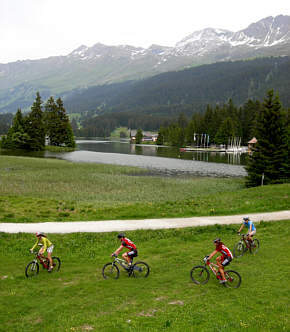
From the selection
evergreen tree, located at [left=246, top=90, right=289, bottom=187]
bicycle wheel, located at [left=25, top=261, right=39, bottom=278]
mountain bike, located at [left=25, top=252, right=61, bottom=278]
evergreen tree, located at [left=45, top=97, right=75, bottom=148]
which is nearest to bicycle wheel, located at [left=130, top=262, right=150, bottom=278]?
mountain bike, located at [left=25, top=252, right=61, bottom=278]

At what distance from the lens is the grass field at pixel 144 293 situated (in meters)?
10.1

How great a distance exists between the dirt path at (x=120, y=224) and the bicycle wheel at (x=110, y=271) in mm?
6551

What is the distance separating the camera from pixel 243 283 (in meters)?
13.2

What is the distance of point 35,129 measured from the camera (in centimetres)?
10869

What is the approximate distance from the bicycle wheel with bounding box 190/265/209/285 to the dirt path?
7.88 metres

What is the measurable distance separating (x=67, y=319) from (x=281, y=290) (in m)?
8.75

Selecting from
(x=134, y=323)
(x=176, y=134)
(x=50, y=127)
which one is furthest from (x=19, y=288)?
(x=176, y=134)

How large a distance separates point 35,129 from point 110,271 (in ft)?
341

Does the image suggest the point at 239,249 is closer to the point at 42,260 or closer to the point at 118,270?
the point at 118,270

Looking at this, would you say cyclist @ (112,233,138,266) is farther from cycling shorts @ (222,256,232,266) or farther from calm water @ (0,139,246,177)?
calm water @ (0,139,246,177)

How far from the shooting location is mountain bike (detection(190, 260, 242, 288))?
43.6 ft

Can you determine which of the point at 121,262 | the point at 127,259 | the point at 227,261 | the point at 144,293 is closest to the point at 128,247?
the point at 127,259

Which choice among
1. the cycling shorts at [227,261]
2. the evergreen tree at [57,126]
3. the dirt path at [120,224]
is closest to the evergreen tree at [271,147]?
the dirt path at [120,224]

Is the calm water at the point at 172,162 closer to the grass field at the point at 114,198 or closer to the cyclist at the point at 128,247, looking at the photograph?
the grass field at the point at 114,198
